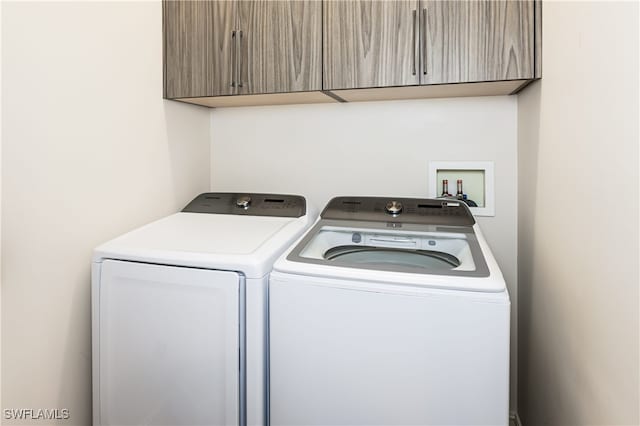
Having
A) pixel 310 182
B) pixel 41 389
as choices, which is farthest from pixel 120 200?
pixel 310 182

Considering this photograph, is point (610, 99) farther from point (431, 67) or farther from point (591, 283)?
point (431, 67)

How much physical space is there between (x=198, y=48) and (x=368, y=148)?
941 millimetres

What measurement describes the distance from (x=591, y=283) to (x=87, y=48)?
70.4 inches

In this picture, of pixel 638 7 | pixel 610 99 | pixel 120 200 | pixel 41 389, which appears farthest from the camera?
pixel 120 200

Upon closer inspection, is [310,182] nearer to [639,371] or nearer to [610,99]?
[610,99]

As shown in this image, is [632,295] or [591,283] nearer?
[632,295]

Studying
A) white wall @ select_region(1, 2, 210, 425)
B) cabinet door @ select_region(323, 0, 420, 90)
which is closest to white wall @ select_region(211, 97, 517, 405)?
cabinet door @ select_region(323, 0, 420, 90)

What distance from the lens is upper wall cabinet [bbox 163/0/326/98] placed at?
65.6 inches

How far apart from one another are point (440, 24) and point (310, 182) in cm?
99

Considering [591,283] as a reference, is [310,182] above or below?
above

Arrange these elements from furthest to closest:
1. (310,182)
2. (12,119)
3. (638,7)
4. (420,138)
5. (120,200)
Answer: (310,182) < (420,138) < (120,200) < (12,119) < (638,7)

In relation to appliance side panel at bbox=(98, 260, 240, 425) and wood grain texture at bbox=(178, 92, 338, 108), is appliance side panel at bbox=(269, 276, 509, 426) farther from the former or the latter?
wood grain texture at bbox=(178, 92, 338, 108)

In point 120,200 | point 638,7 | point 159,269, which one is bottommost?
point 159,269

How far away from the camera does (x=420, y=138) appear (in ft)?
6.46
